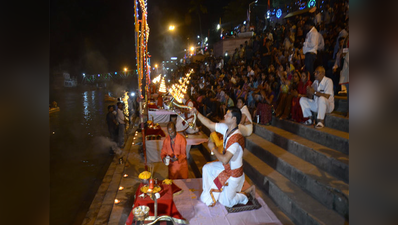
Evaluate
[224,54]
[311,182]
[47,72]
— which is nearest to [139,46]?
[311,182]

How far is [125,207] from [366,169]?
15.9 ft

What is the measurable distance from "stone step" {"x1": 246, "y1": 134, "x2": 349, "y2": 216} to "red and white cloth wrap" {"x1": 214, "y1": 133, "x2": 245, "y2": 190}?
1257mm

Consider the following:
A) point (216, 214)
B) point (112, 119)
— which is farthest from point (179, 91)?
point (112, 119)

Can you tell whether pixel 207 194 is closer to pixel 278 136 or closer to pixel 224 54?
pixel 278 136

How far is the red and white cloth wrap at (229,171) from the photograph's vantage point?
161 inches

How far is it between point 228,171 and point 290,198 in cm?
115

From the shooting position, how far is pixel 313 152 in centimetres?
504

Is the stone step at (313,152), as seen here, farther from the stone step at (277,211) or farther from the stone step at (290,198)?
the stone step at (277,211)

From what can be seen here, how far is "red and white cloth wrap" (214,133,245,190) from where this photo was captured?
13.4ft

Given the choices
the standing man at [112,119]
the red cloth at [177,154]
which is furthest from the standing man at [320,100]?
the standing man at [112,119]

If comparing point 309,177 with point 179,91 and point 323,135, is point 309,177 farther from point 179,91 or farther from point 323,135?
point 179,91

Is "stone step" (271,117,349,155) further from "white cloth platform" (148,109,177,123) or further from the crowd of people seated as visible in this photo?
"white cloth platform" (148,109,177,123)

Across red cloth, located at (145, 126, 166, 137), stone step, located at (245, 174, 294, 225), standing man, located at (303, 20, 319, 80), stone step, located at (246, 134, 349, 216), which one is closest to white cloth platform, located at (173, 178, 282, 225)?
stone step, located at (245, 174, 294, 225)

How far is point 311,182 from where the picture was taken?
14.3ft
